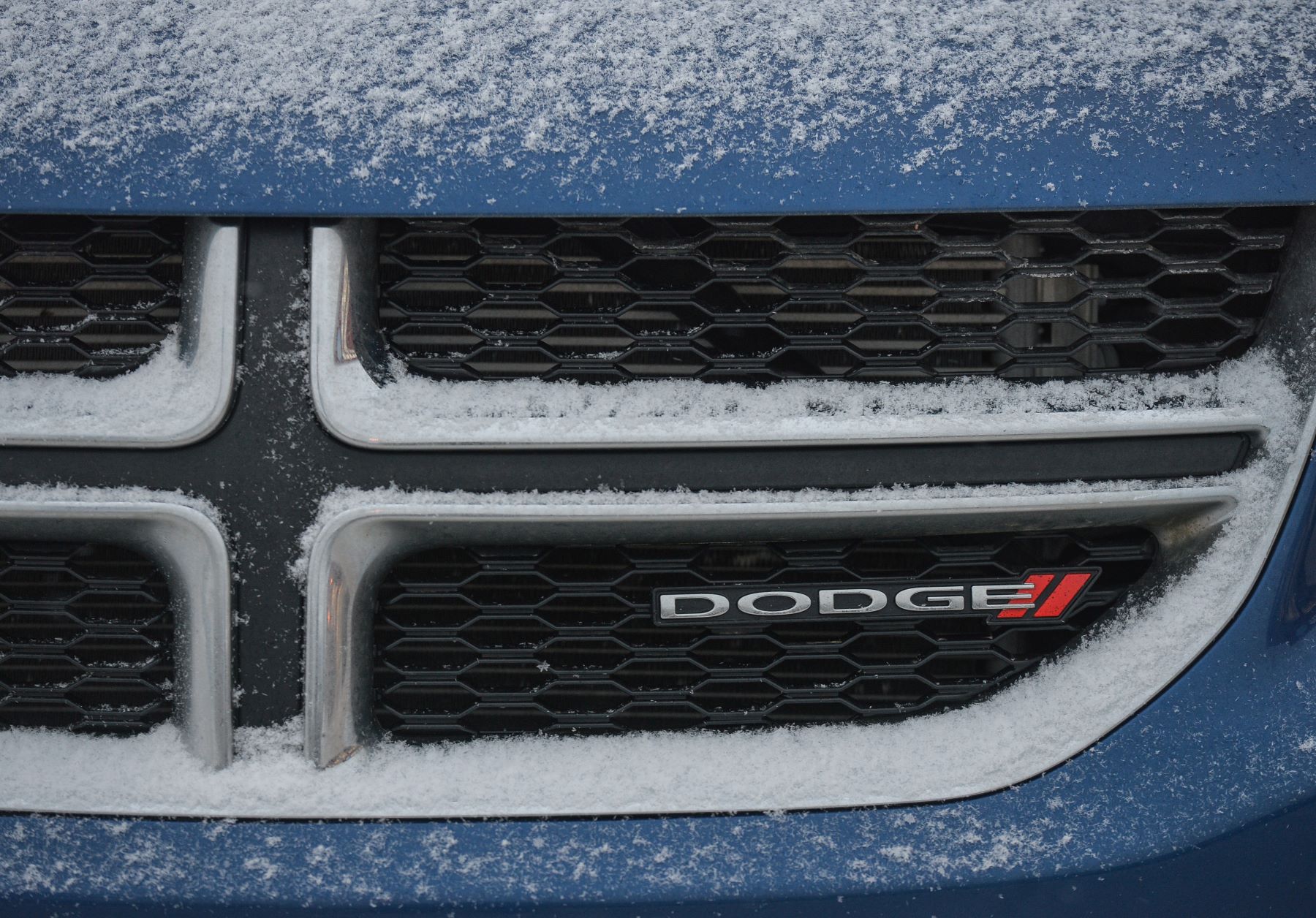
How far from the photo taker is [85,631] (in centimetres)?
108

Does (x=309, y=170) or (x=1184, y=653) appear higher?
(x=309, y=170)

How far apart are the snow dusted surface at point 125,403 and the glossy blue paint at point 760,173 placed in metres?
0.15

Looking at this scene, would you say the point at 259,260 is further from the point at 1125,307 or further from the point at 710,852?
the point at 1125,307

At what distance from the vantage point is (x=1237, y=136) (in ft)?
3.10

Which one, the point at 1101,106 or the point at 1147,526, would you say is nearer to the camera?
the point at 1101,106

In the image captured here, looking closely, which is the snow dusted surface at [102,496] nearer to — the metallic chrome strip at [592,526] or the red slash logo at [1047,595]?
the metallic chrome strip at [592,526]

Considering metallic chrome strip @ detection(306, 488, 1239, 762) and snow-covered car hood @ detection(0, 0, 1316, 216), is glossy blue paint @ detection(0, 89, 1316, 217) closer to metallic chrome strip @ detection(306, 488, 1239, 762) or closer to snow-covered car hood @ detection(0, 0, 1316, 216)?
snow-covered car hood @ detection(0, 0, 1316, 216)

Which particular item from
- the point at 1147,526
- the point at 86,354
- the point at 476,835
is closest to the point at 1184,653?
the point at 1147,526

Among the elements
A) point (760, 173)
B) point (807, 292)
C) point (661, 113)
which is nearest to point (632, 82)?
point (661, 113)

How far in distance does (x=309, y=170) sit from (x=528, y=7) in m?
0.25

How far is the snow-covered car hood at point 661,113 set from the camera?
93 centimetres

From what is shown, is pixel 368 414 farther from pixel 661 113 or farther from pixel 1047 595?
pixel 1047 595

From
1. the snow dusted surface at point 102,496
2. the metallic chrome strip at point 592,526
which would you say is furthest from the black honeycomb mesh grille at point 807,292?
the snow dusted surface at point 102,496

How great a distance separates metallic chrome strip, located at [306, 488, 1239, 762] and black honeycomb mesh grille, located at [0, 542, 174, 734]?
0.19m
